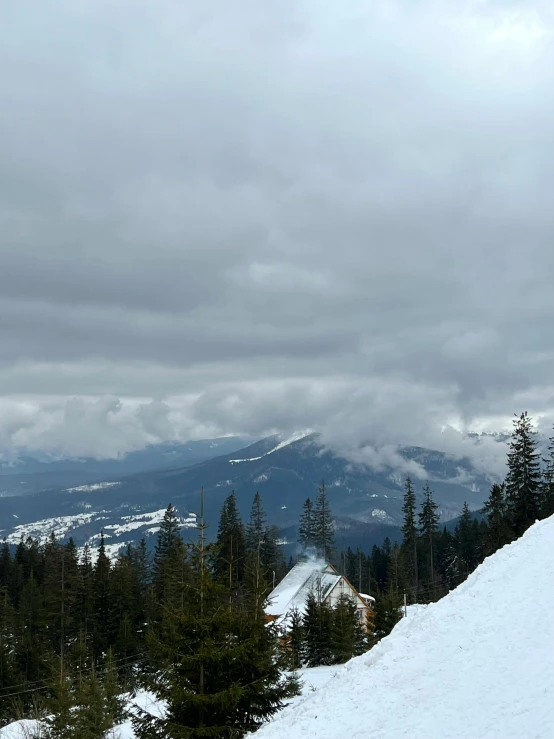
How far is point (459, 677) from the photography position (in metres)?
16.5

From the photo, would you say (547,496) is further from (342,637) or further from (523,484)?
(342,637)

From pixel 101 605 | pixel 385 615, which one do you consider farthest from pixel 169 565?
pixel 385 615

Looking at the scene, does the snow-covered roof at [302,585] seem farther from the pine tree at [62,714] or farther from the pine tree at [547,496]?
→ the pine tree at [62,714]

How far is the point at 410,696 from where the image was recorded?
16.4 m

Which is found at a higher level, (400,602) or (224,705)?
(224,705)

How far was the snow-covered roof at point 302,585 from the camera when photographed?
6944cm

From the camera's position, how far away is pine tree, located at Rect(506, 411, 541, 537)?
187 feet

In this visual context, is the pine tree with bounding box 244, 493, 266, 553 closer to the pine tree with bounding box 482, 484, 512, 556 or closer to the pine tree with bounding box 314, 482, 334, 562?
the pine tree with bounding box 314, 482, 334, 562

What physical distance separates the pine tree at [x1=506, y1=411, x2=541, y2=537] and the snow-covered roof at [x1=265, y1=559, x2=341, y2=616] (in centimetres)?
2330

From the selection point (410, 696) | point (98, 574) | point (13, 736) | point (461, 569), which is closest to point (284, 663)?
point (410, 696)

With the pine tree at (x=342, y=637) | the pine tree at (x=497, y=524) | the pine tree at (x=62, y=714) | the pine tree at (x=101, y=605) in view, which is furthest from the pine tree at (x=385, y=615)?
the pine tree at (x=101, y=605)

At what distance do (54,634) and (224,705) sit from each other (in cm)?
5584

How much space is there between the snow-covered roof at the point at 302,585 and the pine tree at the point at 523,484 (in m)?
23.3

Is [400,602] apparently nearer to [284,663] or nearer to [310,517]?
[284,663]
